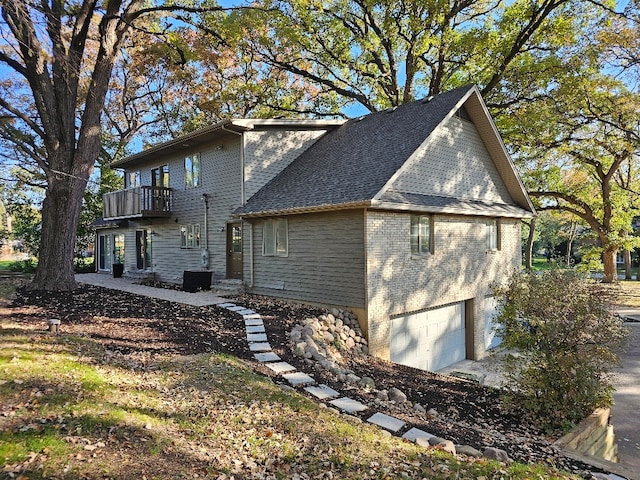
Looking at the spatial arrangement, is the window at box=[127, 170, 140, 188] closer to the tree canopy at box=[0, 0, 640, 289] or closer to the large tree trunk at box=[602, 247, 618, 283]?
the tree canopy at box=[0, 0, 640, 289]

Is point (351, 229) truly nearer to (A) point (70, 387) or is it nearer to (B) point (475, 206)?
(B) point (475, 206)

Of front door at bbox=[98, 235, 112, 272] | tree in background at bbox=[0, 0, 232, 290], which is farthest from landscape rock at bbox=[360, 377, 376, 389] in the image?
front door at bbox=[98, 235, 112, 272]

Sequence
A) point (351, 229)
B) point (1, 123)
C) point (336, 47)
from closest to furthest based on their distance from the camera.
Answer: point (351, 229) < point (1, 123) < point (336, 47)

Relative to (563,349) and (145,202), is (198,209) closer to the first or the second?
(145,202)

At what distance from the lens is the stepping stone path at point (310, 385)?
531cm

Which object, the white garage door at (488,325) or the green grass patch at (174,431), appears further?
the white garage door at (488,325)

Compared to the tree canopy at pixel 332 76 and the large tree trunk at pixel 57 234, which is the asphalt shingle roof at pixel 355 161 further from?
the tree canopy at pixel 332 76

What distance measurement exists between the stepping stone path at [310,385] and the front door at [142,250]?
11.9 m

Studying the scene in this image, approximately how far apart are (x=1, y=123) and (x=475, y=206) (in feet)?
45.6

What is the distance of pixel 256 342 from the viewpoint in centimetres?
810

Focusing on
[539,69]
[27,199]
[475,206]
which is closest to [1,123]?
[475,206]

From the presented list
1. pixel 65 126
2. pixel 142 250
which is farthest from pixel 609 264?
pixel 65 126

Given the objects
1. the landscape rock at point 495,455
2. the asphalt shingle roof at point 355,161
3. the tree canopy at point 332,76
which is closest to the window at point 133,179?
the tree canopy at point 332,76

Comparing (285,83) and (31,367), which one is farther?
(285,83)
